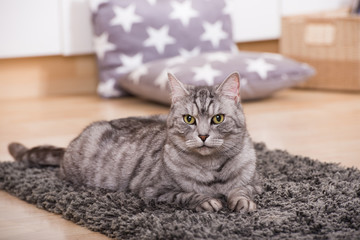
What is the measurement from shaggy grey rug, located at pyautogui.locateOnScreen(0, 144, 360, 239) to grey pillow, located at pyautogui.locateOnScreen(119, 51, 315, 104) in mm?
1167

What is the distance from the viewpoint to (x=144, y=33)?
146 inches

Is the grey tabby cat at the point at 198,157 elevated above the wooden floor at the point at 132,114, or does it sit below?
above

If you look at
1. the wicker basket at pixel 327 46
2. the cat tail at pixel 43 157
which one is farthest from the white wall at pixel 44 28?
the cat tail at pixel 43 157

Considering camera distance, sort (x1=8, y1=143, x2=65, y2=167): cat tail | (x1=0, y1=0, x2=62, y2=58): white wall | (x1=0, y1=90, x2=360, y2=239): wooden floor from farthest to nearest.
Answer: (x1=0, y1=0, x2=62, y2=58): white wall
(x1=8, y1=143, x2=65, y2=167): cat tail
(x1=0, y1=90, x2=360, y2=239): wooden floor

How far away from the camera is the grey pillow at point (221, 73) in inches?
132

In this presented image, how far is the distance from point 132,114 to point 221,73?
0.48 meters

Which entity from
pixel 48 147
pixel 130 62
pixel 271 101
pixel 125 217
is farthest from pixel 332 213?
pixel 130 62

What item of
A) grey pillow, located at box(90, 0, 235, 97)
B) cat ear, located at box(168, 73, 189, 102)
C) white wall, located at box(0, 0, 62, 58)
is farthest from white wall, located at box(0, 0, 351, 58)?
cat ear, located at box(168, 73, 189, 102)

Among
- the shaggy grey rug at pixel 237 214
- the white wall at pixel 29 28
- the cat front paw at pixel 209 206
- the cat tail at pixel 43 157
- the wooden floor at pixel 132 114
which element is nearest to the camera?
the shaggy grey rug at pixel 237 214

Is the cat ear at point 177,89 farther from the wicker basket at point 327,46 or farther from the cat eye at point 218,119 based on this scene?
the wicker basket at point 327,46

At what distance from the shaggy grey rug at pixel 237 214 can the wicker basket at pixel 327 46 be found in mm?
1581

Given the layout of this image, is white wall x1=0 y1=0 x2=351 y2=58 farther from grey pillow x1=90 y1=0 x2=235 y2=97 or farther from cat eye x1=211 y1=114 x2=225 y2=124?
cat eye x1=211 y1=114 x2=225 y2=124

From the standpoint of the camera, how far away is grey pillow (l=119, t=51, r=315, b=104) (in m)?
3.36

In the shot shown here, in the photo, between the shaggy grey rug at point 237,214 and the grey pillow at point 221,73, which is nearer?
the shaggy grey rug at point 237,214
